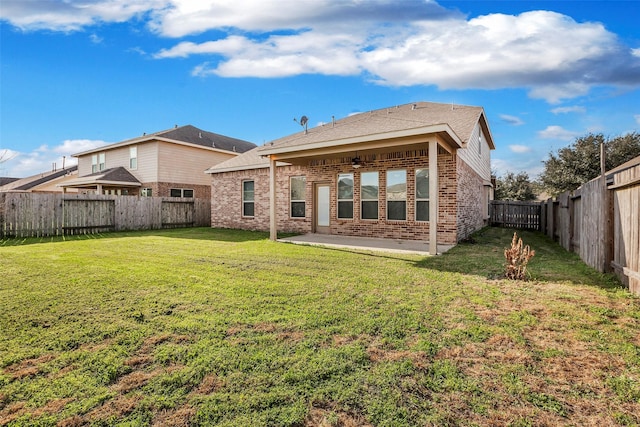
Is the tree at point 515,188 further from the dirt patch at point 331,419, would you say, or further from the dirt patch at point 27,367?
the dirt patch at point 27,367

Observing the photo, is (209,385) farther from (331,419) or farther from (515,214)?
(515,214)

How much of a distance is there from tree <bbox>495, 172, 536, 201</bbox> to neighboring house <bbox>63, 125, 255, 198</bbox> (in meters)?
23.9

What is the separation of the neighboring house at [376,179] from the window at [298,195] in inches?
1.7

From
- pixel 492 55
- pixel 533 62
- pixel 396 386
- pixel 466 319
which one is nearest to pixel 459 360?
pixel 396 386

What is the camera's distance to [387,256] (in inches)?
320

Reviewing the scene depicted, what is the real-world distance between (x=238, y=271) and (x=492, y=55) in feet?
39.0

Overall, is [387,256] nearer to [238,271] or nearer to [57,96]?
[238,271]

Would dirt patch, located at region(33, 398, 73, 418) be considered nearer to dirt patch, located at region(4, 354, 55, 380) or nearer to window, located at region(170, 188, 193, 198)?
dirt patch, located at region(4, 354, 55, 380)

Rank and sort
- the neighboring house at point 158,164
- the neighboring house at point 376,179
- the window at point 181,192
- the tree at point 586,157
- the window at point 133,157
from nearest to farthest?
the neighboring house at point 376,179 → the neighboring house at point 158,164 → the tree at point 586,157 → the window at point 181,192 → the window at point 133,157

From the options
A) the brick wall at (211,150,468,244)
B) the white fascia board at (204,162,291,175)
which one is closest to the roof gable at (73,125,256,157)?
the white fascia board at (204,162,291,175)

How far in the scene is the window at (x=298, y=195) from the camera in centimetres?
1357

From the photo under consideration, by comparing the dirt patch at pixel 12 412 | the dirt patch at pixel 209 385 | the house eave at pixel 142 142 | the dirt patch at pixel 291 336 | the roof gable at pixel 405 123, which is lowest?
the dirt patch at pixel 12 412

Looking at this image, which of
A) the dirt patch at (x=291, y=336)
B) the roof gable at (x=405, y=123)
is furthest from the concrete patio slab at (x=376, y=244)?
the dirt patch at (x=291, y=336)

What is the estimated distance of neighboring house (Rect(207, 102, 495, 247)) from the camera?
31.0ft
